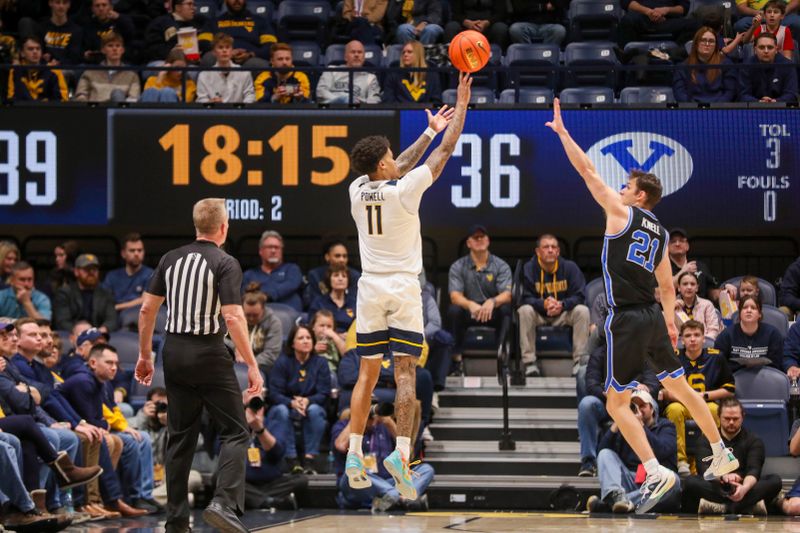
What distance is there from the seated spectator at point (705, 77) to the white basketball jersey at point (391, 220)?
7426mm

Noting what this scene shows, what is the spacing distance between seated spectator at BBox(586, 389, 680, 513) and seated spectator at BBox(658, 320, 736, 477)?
266mm

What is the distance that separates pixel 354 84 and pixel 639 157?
142 inches

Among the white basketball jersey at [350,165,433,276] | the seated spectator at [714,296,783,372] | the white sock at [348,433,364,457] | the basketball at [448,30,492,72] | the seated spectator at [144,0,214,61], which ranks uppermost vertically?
the seated spectator at [144,0,214,61]

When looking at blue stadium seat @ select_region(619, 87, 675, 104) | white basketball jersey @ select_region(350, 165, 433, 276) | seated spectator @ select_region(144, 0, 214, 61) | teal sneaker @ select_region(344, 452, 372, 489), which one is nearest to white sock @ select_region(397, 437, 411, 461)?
teal sneaker @ select_region(344, 452, 372, 489)

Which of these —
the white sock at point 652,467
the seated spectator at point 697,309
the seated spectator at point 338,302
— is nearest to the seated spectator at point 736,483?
the seated spectator at point 697,309

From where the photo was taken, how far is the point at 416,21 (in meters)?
17.3

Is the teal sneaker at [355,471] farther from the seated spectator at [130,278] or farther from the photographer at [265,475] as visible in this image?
the seated spectator at [130,278]

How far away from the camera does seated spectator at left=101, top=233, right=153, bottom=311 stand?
15.0m

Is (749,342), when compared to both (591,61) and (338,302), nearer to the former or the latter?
(591,61)

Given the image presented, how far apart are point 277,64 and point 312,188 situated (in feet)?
5.57

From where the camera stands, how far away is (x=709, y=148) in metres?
15.0

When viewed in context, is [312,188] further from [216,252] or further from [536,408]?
[216,252]

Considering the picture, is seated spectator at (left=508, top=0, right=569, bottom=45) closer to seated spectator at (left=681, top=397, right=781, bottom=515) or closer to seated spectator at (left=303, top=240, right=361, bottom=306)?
seated spectator at (left=303, top=240, right=361, bottom=306)

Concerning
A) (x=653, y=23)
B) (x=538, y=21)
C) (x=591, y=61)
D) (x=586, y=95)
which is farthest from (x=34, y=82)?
(x=653, y=23)
